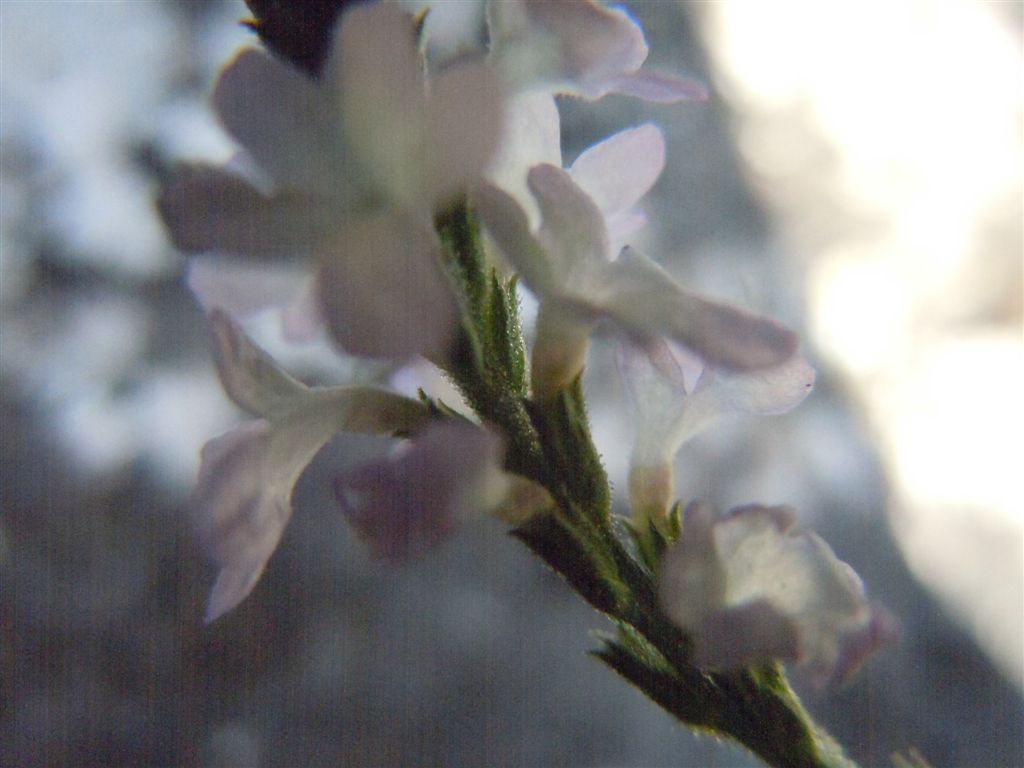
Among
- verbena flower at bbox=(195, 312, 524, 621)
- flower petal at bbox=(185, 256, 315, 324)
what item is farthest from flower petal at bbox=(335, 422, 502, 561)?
flower petal at bbox=(185, 256, 315, 324)

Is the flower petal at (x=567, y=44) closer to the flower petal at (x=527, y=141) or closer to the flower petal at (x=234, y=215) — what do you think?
the flower petal at (x=527, y=141)

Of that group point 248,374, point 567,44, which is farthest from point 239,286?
point 567,44

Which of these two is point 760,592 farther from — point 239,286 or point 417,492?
point 239,286

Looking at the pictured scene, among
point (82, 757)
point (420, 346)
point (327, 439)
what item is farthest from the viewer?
point (82, 757)

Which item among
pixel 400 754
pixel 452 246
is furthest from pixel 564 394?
pixel 400 754

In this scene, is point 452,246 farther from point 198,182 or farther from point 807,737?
point 807,737

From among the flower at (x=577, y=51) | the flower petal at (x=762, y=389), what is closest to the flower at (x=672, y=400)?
the flower petal at (x=762, y=389)

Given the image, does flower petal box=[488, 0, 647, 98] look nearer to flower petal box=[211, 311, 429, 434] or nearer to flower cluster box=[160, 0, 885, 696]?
flower cluster box=[160, 0, 885, 696]
